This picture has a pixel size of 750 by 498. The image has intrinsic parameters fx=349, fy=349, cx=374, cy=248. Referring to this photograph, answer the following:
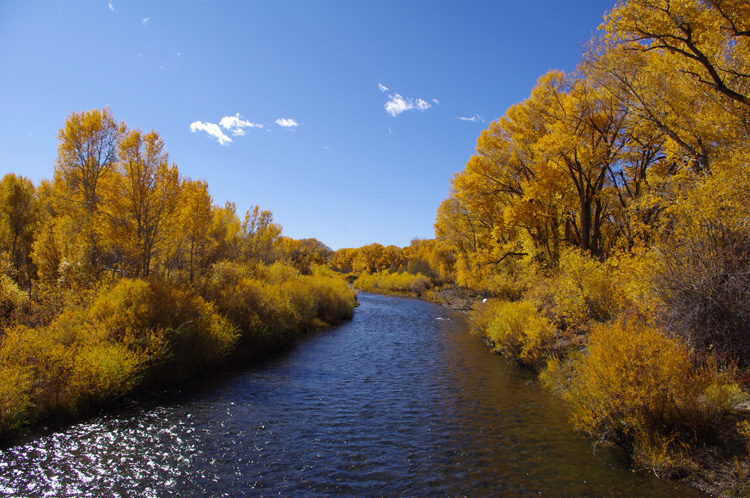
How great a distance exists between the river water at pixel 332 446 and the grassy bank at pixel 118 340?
0.79 metres

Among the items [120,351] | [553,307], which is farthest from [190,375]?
[553,307]

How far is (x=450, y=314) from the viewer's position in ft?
103

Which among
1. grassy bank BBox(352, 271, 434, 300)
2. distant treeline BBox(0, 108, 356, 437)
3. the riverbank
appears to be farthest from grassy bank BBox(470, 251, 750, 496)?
grassy bank BBox(352, 271, 434, 300)

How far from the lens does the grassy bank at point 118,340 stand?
26.9ft

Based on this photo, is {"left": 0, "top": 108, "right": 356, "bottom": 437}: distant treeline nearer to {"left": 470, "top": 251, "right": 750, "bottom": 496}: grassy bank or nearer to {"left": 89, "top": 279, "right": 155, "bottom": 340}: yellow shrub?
{"left": 89, "top": 279, "right": 155, "bottom": 340}: yellow shrub

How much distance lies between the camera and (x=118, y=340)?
10.6m

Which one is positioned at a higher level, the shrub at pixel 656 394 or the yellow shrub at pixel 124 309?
the yellow shrub at pixel 124 309

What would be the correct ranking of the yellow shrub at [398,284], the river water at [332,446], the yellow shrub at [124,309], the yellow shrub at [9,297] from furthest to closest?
1. the yellow shrub at [398,284]
2. the yellow shrub at [9,297]
3. the yellow shrub at [124,309]
4. the river water at [332,446]

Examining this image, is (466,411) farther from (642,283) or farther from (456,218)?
(456,218)

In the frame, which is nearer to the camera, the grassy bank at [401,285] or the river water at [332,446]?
the river water at [332,446]

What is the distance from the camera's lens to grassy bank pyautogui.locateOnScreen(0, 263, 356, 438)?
26.9 feet

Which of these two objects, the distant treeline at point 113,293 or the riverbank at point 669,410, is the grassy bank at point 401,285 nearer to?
the distant treeline at point 113,293

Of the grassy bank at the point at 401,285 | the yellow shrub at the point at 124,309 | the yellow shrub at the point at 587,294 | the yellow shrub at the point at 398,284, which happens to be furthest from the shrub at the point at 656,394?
the yellow shrub at the point at 398,284

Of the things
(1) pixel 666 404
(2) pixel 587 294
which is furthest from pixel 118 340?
(2) pixel 587 294
